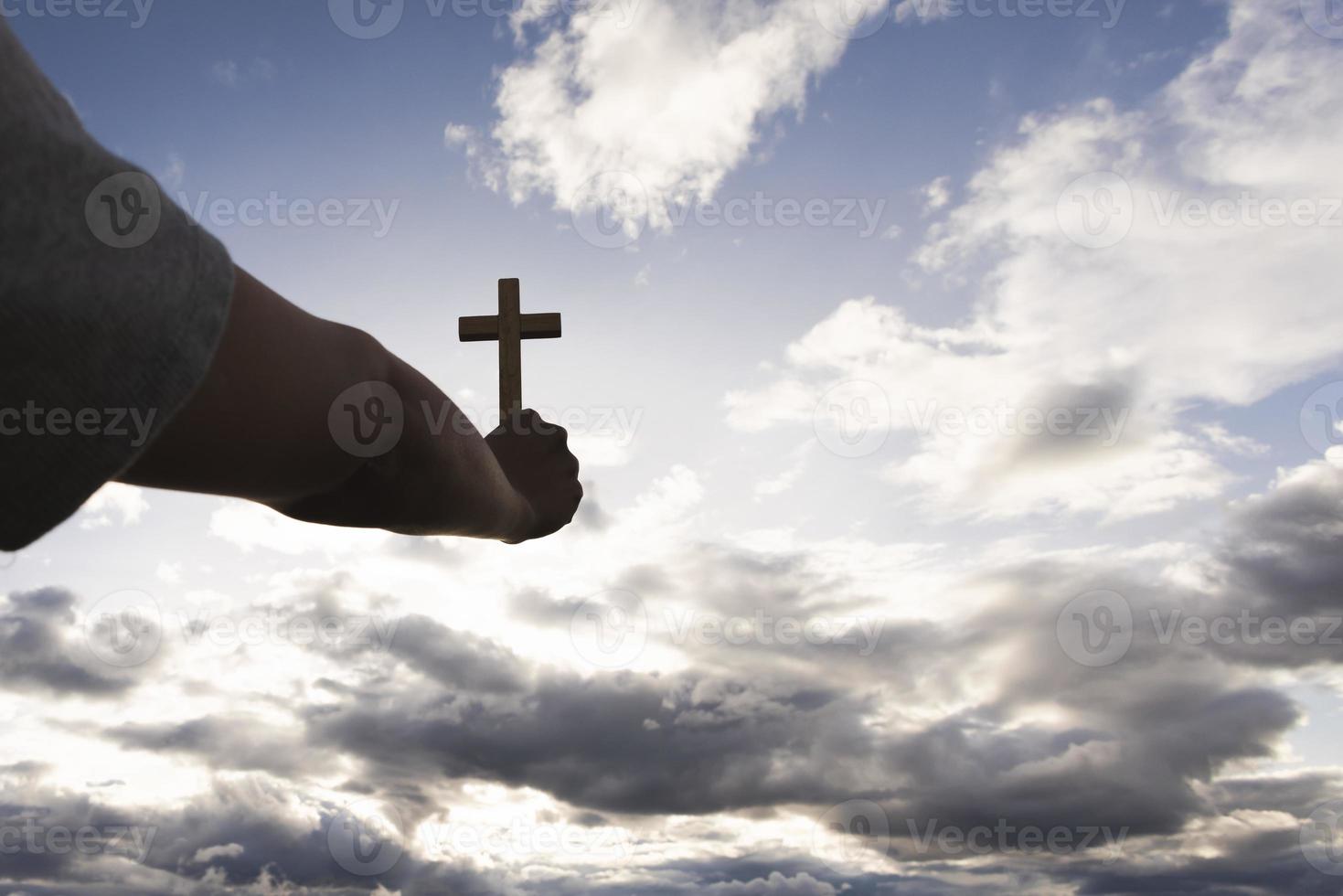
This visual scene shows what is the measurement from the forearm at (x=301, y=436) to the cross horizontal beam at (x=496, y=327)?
217 inches

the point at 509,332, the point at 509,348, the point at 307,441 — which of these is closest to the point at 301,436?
the point at 307,441

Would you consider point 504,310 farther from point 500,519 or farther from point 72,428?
point 72,428

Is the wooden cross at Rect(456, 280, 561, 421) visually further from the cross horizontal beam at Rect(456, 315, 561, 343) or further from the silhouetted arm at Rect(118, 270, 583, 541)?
the silhouetted arm at Rect(118, 270, 583, 541)

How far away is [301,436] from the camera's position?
5.16ft

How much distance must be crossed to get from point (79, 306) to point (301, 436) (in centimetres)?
41

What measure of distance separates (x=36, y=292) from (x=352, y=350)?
21.2 inches

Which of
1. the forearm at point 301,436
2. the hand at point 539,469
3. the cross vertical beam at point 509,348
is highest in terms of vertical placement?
the cross vertical beam at point 509,348

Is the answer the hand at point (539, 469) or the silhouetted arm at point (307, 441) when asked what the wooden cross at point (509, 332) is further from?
the silhouetted arm at point (307, 441)

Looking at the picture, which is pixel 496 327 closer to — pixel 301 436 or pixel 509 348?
pixel 509 348

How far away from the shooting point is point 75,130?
4.21 ft

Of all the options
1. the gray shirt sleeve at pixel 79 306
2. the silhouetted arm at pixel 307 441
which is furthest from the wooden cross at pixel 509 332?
the gray shirt sleeve at pixel 79 306

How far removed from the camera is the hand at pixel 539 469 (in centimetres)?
273

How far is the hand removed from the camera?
8.96ft

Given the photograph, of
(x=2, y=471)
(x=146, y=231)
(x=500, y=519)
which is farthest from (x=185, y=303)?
(x=500, y=519)
